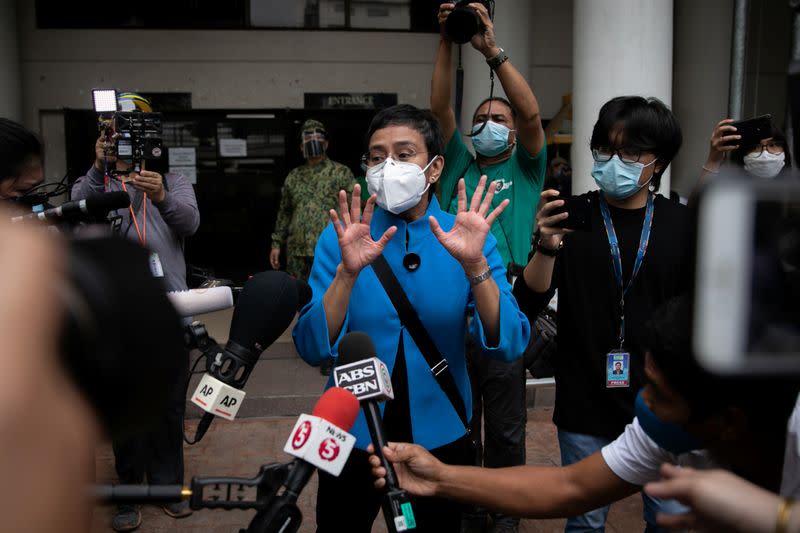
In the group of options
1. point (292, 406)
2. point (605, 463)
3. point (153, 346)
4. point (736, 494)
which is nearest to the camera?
point (153, 346)

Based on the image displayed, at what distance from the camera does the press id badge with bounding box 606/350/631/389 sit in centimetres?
294

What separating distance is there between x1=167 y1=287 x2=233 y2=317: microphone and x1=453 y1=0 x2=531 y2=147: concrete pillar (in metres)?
7.66

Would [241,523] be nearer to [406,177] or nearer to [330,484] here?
[330,484]

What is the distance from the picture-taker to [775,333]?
29.7 inches

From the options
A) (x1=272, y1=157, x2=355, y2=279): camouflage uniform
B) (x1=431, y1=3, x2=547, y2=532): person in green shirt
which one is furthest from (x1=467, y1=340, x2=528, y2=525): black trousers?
(x1=272, y1=157, x2=355, y2=279): camouflage uniform

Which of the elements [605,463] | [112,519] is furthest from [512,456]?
[112,519]

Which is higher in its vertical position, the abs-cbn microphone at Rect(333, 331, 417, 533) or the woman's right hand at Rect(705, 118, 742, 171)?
the woman's right hand at Rect(705, 118, 742, 171)

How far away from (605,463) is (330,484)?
0.94m

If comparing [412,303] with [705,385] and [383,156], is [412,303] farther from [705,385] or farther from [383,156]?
[705,385]

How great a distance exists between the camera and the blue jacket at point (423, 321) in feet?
8.19

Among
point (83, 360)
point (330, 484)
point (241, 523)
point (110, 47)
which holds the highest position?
point (110, 47)

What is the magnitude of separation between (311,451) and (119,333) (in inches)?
32.4

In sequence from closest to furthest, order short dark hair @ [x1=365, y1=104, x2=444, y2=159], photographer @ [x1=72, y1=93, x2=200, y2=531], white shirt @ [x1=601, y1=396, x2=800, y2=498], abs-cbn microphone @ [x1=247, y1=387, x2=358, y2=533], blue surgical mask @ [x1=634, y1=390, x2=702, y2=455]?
abs-cbn microphone @ [x1=247, y1=387, x2=358, y2=533]
blue surgical mask @ [x1=634, y1=390, x2=702, y2=455]
white shirt @ [x1=601, y1=396, x2=800, y2=498]
short dark hair @ [x1=365, y1=104, x2=444, y2=159]
photographer @ [x1=72, y1=93, x2=200, y2=531]

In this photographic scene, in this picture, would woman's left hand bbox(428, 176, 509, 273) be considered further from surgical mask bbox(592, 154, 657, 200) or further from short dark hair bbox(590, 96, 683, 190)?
short dark hair bbox(590, 96, 683, 190)
